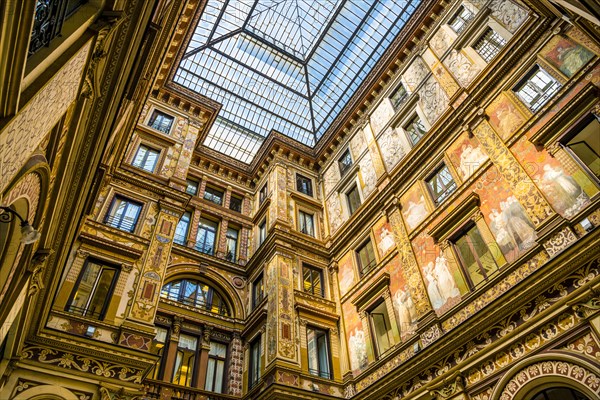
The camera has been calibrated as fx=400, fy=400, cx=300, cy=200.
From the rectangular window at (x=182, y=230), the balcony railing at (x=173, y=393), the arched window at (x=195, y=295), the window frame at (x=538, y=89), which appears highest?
the rectangular window at (x=182, y=230)

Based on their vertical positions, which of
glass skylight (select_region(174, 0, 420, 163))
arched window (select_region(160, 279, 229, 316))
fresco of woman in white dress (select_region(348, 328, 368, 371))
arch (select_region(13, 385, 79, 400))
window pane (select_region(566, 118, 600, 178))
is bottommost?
arch (select_region(13, 385, 79, 400))

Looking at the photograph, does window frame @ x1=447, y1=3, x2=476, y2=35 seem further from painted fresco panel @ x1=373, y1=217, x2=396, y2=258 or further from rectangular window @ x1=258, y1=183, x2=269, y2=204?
rectangular window @ x1=258, y1=183, x2=269, y2=204

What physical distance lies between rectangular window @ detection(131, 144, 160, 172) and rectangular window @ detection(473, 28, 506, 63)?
13747 millimetres

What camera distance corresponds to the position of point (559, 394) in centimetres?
805

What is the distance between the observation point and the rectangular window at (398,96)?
58.9 ft

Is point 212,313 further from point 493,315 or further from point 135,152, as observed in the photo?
point 493,315

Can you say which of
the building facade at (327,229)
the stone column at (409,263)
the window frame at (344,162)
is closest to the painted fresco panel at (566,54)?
the building facade at (327,229)

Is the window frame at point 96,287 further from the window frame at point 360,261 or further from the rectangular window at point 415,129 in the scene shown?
the rectangular window at point 415,129

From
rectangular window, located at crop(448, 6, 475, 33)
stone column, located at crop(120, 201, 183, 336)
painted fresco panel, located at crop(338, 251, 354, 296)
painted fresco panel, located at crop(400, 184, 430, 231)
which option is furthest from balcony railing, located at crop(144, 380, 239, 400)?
rectangular window, located at crop(448, 6, 475, 33)

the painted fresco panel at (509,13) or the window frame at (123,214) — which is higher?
the painted fresco panel at (509,13)

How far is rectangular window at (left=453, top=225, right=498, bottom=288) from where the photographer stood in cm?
1067

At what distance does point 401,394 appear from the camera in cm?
1102

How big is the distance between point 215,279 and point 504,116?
41.6 feet

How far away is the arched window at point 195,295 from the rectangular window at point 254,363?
214 centimetres
